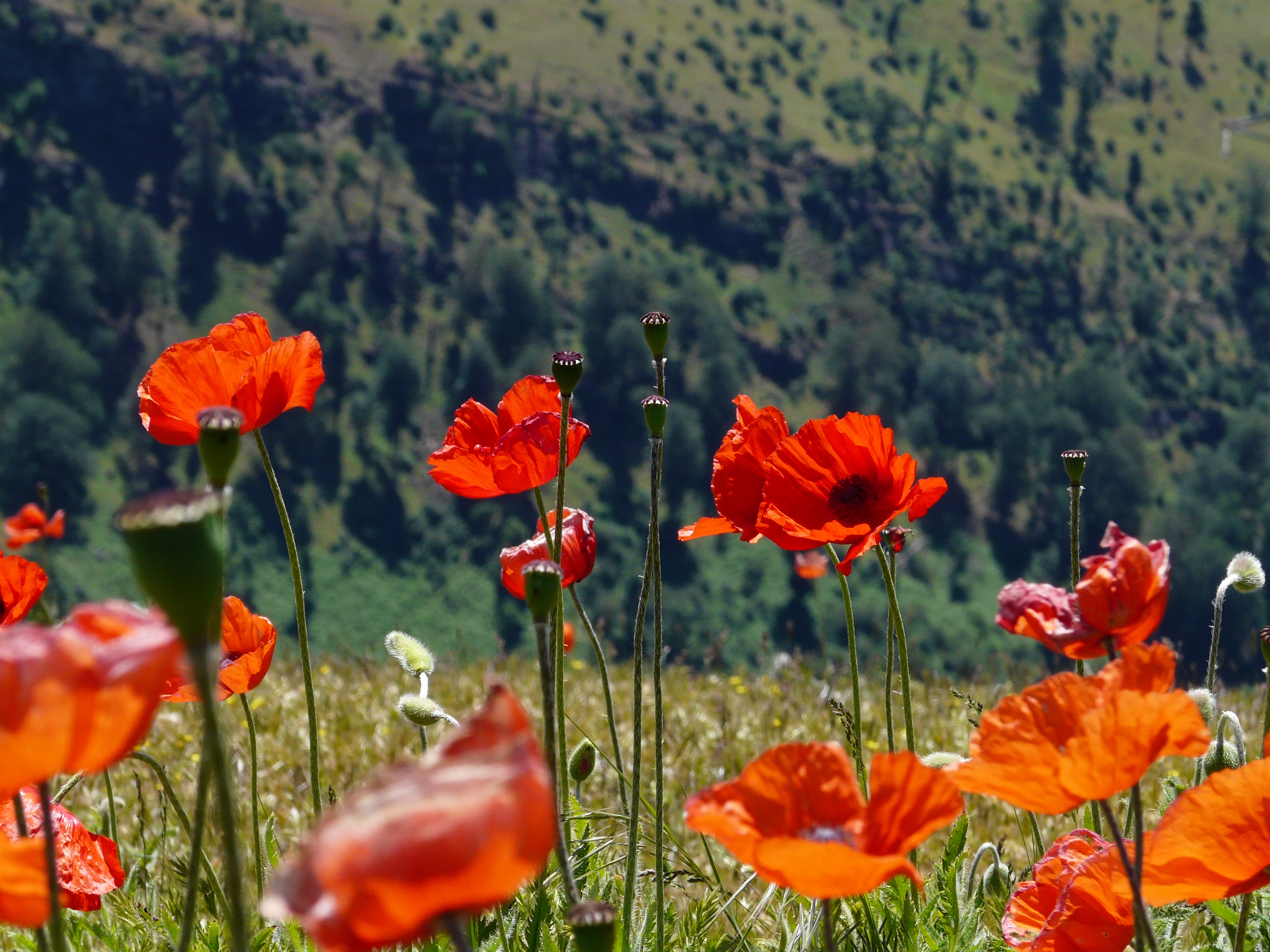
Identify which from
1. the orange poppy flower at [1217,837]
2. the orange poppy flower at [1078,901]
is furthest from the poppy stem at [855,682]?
the orange poppy flower at [1217,837]

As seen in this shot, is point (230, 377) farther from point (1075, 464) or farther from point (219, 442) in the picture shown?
point (1075, 464)

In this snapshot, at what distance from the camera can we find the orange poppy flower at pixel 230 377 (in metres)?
2.02

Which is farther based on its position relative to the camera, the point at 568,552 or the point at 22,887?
the point at 568,552

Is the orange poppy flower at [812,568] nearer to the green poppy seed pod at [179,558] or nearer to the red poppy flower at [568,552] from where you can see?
the red poppy flower at [568,552]

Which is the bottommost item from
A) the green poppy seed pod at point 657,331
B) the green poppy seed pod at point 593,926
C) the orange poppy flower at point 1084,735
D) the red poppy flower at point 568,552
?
the red poppy flower at point 568,552

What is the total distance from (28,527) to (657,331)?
6.67m

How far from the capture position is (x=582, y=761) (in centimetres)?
246

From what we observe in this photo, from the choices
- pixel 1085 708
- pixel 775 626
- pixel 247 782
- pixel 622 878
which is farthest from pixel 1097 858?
pixel 775 626

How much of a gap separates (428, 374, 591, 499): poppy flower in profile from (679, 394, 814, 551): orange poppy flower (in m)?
0.27

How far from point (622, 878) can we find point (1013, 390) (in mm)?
102340

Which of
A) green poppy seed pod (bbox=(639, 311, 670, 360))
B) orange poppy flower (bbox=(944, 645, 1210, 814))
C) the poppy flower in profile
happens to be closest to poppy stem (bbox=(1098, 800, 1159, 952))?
orange poppy flower (bbox=(944, 645, 1210, 814))

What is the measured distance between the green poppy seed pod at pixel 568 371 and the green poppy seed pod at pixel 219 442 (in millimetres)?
627

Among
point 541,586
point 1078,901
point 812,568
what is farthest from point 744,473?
point 812,568

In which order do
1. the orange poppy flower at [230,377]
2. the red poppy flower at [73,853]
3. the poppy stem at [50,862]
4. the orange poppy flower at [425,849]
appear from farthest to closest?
the orange poppy flower at [230,377] → the red poppy flower at [73,853] → the poppy stem at [50,862] → the orange poppy flower at [425,849]
